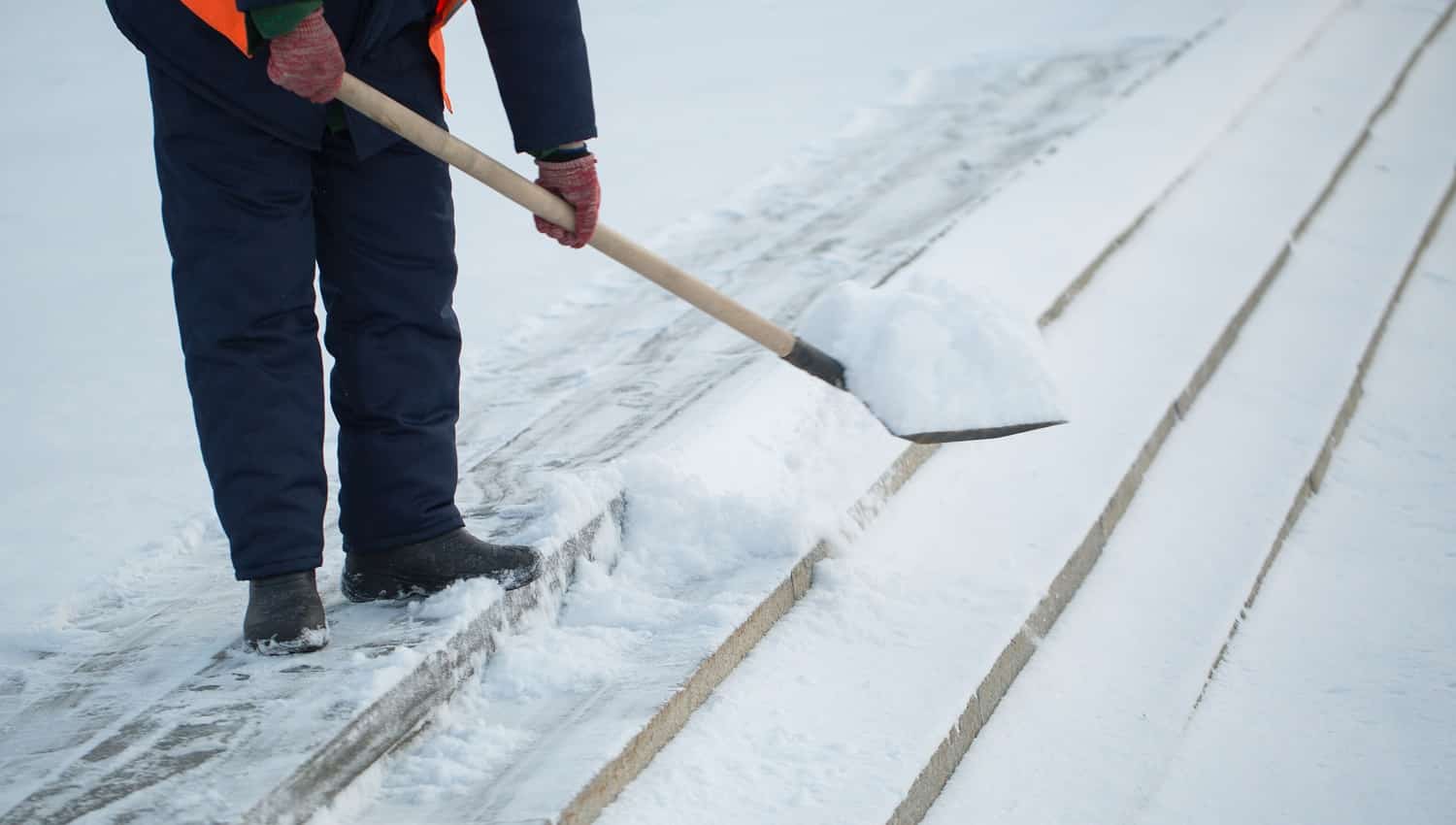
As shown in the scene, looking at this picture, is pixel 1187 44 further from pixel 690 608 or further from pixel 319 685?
pixel 319 685

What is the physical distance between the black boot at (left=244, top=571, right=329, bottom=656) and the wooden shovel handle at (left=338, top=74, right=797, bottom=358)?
2.20ft

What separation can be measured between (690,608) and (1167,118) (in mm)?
3705

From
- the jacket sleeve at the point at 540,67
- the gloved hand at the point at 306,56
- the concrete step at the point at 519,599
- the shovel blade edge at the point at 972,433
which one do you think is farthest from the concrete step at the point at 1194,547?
the gloved hand at the point at 306,56

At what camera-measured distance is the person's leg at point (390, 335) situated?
2168 millimetres

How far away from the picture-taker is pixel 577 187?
7.46 feet

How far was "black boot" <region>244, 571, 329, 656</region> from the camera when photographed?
2.08 m

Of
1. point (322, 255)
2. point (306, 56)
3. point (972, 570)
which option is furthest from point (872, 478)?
point (306, 56)

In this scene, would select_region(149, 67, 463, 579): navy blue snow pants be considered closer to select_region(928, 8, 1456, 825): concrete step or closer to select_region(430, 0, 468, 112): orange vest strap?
select_region(430, 0, 468, 112): orange vest strap

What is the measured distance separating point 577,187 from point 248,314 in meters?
0.56

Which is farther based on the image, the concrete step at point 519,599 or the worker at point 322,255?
the worker at point 322,255

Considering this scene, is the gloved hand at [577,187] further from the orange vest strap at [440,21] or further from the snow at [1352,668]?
the snow at [1352,668]

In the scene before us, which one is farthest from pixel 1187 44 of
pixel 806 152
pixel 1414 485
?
pixel 1414 485

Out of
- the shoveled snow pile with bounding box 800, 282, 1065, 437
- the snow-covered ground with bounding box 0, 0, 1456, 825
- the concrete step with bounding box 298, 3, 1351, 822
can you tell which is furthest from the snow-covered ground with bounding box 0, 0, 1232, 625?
the shoveled snow pile with bounding box 800, 282, 1065, 437

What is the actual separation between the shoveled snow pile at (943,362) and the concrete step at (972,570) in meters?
0.29
